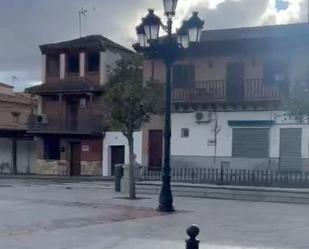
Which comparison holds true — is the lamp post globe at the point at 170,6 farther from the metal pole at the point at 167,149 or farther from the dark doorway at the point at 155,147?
the dark doorway at the point at 155,147

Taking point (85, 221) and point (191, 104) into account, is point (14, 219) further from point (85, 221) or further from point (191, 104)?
point (191, 104)

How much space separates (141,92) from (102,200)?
3.59 meters

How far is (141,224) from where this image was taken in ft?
44.0

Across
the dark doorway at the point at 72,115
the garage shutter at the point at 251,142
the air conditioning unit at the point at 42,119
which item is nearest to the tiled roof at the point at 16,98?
the air conditioning unit at the point at 42,119

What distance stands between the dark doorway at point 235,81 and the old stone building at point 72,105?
9956mm

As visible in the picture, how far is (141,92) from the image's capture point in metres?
18.6

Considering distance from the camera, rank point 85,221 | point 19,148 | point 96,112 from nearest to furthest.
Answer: point 85,221
point 96,112
point 19,148

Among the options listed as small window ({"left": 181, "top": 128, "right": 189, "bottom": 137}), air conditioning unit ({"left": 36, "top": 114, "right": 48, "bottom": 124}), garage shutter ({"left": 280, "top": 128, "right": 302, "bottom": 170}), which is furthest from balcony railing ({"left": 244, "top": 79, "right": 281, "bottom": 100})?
air conditioning unit ({"left": 36, "top": 114, "right": 48, "bottom": 124})

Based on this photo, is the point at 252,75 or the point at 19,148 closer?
the point at 252,75

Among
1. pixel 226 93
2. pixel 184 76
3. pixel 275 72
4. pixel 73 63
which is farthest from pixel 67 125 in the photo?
pixel 275 72

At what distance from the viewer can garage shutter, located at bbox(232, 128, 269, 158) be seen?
30844 millimetres

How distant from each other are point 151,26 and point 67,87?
25.4 metres

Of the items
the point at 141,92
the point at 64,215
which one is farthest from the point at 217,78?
the point at 64,215

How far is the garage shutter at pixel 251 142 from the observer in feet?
101
